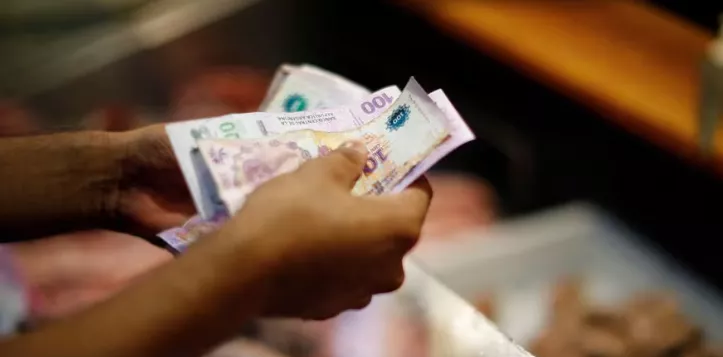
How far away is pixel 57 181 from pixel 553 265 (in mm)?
840

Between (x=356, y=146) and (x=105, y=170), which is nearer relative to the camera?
(x=356, y=146)

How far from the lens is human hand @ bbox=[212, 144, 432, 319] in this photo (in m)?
0.53

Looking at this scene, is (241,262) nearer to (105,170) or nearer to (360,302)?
(360,302)

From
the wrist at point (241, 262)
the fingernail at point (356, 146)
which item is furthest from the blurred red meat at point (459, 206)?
the wrist at point (241, 262)

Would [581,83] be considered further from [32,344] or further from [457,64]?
[32,344]

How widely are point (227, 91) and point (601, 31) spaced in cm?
61

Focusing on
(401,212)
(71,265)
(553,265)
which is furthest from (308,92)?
(553,265)

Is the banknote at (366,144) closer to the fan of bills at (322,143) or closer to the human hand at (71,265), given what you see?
the fan of bills at (322,143)

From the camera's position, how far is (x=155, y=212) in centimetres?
73

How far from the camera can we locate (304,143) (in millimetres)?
632

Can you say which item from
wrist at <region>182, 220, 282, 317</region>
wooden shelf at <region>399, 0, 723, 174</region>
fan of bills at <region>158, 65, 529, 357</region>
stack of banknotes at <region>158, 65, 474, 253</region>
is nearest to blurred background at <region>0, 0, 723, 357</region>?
wooden shelf at <region>399, 0, 723, 174</region>

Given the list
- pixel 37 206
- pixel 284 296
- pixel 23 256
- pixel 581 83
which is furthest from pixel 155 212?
pixel 581 83

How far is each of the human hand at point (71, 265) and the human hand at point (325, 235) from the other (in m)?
0.44

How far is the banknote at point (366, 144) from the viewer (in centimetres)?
59
